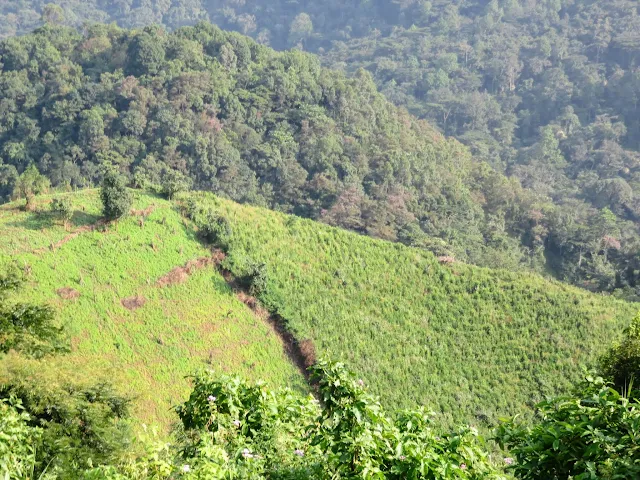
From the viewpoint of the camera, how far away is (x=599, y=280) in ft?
129

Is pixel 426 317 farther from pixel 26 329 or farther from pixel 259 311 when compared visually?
pixel 26 329

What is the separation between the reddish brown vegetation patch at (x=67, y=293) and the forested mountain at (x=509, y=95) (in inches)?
1016

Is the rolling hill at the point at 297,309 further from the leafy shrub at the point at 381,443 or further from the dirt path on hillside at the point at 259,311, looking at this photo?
the leafy shrub at the point at 381,443

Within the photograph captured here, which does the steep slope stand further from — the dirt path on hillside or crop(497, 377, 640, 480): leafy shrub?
crop(497, 377, 640, 480): leafy shrub

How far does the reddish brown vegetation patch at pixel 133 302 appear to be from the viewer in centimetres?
1719

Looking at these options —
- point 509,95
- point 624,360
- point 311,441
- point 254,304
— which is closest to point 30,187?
point 254,304

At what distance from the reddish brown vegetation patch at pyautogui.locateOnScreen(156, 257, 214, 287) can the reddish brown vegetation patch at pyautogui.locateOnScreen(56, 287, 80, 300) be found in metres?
2.44

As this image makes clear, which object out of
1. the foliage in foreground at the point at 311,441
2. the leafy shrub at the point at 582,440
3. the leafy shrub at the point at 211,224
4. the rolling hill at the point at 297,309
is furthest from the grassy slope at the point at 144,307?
the leafy shrub at the point at 582,440

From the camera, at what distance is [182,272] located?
62.4ft

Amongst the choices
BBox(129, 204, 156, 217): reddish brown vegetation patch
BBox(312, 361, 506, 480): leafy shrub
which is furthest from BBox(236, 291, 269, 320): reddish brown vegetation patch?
BBox(312, 361, 506, 480): leafy shrub

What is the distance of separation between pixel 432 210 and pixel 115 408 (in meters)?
37.3

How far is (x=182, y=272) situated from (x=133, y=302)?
208 centimetres

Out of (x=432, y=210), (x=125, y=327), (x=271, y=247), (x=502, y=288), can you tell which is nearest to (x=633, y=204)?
(x=432, y=210)

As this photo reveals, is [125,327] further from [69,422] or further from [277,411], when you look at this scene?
[277,411]
